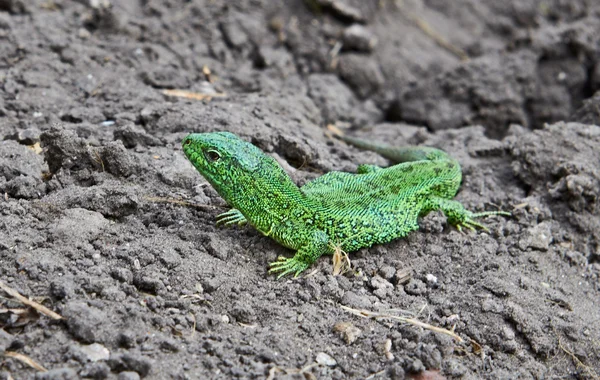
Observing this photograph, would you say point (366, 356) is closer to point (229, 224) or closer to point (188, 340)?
point (188, 340)

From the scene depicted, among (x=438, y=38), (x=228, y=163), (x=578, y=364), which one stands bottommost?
(x=578, y=364)

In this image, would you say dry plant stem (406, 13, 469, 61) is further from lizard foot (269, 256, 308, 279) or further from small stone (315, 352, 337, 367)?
small stone (315, 352, 337, 367)

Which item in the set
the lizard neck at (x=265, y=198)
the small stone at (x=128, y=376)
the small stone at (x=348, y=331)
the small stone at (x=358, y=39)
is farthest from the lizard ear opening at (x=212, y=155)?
the small stone at (x=358, y=39)

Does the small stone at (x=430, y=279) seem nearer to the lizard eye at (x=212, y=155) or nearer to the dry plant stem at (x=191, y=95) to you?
the lizard eye at (x=212, y=155)

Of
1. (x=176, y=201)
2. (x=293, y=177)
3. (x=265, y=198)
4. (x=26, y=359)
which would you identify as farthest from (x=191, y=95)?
(x=26, y=359)

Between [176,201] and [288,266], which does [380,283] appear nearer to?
[288,266]

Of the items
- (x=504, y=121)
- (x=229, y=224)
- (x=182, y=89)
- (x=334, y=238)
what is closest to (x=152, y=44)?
(x=182, y=89)

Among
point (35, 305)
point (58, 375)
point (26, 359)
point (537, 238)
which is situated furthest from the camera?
point (537, 238)
